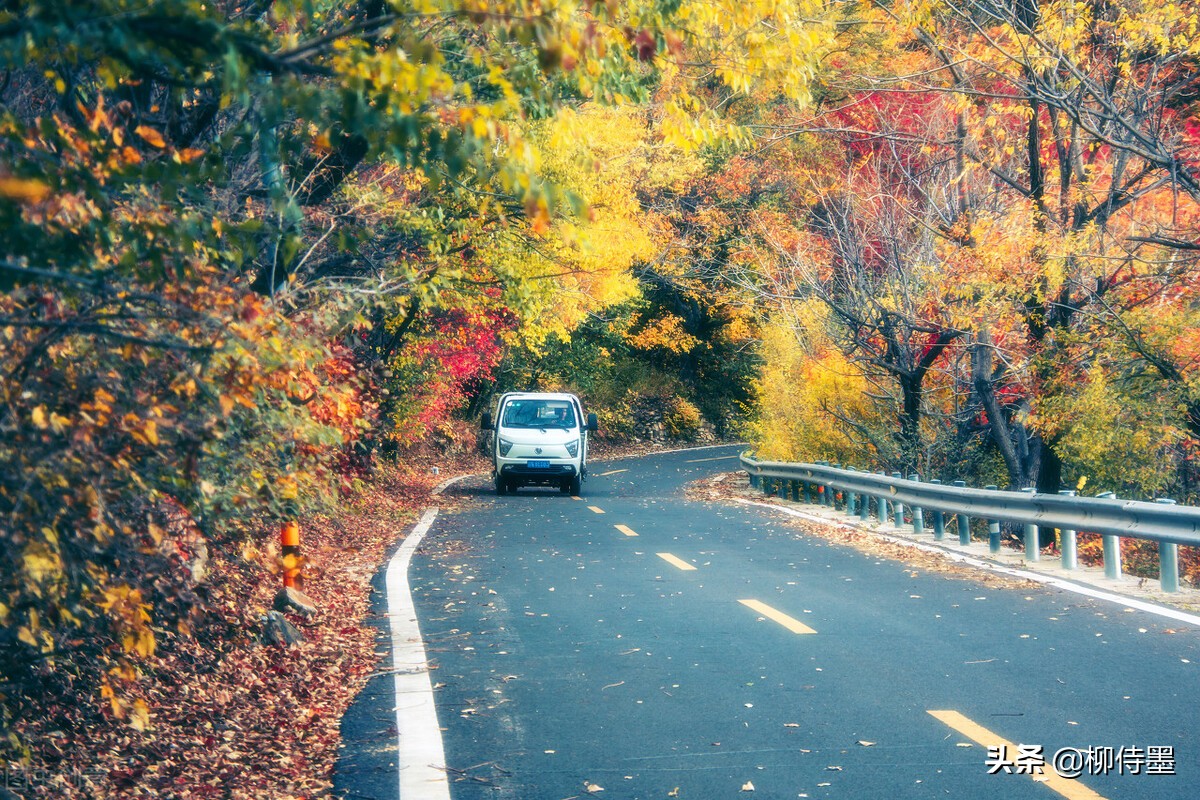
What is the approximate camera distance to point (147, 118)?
8.78 m

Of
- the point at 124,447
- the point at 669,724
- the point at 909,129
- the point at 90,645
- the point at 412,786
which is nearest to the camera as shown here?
the point at 124,447

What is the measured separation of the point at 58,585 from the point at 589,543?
37.1 feet

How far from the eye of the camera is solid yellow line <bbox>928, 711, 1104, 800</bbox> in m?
5.09

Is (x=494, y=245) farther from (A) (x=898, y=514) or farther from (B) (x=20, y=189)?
(B) (x=20, y=189)

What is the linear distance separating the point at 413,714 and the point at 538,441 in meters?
17.5

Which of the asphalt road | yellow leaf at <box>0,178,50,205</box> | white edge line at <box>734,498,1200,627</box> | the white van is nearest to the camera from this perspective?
yellow leaf at <box>0,178,50,205</box>

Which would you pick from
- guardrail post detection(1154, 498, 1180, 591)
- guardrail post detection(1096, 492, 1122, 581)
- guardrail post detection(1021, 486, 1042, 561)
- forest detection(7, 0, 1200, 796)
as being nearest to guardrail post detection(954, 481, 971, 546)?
guardrail post detection(1021, 486, 1042, 561)

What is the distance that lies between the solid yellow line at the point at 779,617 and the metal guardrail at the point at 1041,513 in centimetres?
315

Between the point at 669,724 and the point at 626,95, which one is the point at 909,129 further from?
the point at 669,724

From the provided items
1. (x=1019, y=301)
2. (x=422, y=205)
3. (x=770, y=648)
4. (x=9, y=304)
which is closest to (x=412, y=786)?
(x=9, y=304)

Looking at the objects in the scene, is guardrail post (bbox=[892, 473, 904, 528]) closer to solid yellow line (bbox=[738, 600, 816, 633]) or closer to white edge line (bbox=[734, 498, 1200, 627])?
white edge line (bbox=[734, 498, 1200, 627])

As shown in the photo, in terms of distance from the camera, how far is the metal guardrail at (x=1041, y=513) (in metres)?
10.0

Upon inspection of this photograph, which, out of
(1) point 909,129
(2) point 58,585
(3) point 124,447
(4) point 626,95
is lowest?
(2) point 58,585

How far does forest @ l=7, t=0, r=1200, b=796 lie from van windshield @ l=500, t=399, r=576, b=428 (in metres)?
1.68
